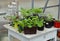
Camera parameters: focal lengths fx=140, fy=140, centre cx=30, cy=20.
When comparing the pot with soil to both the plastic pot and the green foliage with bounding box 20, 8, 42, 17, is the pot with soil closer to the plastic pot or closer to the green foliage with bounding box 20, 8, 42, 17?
the green foliage with bounding box 20, 8, 42, 17

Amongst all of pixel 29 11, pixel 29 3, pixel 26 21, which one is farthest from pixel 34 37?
pixel 29 3

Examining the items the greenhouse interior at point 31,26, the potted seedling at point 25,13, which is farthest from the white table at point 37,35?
the potted seedling at point 25,13

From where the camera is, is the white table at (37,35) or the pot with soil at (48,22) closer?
the white table at (37,35)

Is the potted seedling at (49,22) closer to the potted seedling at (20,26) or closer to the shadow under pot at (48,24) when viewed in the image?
the shadow under pot at (48,24)

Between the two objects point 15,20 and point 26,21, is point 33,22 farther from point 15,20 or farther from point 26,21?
point 15,20

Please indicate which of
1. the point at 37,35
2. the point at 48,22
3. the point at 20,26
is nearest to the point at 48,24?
the point at 48,22

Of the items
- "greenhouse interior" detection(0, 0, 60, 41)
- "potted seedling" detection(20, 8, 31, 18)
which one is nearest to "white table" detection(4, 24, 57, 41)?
"greenhouse interior" detection(0, 0, 60, 41)

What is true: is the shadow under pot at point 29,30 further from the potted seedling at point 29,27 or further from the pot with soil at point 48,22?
the pot with soil at point 48,22

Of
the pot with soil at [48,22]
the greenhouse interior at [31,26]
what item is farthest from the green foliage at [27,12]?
the pot with soil at [48,22]

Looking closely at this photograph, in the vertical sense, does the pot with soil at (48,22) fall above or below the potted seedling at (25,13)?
below

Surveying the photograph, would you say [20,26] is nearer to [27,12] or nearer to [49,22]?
[27,12]

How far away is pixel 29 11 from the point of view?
1.73m

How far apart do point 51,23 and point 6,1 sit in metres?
1.66

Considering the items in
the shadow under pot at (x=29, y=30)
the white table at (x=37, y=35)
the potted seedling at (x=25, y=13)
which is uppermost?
the potted seedling at (x=25, y=13)
